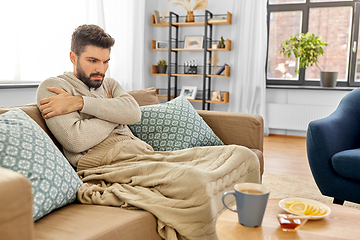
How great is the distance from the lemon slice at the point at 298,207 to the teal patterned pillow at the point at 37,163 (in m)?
0.68

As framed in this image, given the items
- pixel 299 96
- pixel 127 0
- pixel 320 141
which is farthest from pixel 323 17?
pixel 320 141

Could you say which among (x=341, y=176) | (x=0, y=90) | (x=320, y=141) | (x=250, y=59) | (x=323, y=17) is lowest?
(x=341, y=176)

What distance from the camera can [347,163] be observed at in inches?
72.1

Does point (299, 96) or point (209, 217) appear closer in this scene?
point (209, 217)

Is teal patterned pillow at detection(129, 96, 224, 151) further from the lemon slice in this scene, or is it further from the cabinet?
the cabinet

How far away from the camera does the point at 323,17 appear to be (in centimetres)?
455

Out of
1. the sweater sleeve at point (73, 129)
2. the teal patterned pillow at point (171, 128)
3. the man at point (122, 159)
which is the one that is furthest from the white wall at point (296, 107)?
the sweater sleeve at point (73, 129)

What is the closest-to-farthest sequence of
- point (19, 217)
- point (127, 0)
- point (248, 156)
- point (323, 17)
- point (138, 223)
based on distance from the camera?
1. point (19, 217)
2. point (138, 223)
3. point (248, 156)
4. point (127, 0)
5. point (323, 17)

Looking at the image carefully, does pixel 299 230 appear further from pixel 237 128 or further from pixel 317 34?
pixel 317 34

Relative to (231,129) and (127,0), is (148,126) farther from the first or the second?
(127,0)

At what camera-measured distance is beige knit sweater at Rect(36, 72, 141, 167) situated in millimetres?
1307

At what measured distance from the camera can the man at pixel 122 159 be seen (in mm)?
1092

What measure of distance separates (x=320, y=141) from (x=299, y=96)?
2830 mm

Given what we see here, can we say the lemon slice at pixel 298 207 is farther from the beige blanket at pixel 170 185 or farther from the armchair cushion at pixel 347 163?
the armchair cushion at pixel 347 163
